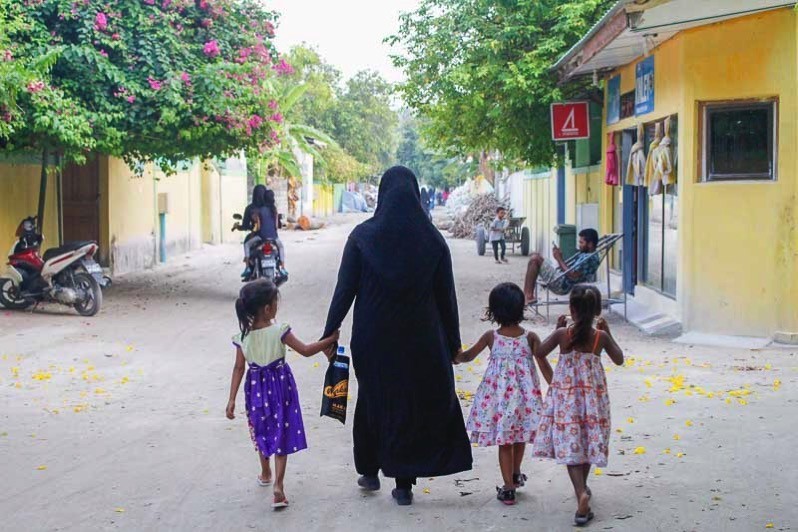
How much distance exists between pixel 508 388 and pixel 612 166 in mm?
11477

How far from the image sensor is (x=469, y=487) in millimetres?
6180

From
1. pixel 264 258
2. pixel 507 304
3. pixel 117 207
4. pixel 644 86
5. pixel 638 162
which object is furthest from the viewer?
pixel 117 207

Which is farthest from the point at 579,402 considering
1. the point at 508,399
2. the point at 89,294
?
the point at 89,294

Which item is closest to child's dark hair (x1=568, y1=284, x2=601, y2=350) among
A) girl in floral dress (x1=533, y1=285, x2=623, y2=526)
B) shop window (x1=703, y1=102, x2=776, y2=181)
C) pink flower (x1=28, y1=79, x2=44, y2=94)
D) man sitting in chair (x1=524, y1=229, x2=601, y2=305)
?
girl in floral dress (x1=533, y1=285, x2=623, y2=526)

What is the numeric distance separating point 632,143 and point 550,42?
231 centimetres

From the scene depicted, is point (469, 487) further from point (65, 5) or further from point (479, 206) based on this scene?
point (479, 206)

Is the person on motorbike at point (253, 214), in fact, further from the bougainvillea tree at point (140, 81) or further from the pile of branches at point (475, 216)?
the pile of branches at point (475, 216)

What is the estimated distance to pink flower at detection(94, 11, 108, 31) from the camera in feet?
48.4

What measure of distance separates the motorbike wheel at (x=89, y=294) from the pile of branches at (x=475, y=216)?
22894 millimetres

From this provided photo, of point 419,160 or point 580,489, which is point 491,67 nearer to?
point 580,489

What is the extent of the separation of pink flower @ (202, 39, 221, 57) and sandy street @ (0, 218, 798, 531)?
5.05m

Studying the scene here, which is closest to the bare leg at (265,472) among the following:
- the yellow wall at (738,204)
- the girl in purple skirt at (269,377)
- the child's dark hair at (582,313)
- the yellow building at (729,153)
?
the girl in purple skirt at (269,377)

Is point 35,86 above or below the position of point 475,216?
above

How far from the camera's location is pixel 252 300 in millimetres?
5758
